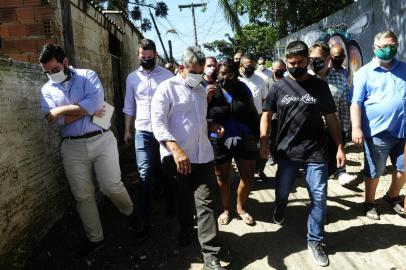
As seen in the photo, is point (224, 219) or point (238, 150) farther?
point (224, 219)

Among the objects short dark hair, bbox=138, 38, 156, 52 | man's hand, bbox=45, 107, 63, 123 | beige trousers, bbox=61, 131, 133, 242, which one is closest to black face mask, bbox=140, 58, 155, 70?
short dark hair, bbox=138, 38, 156, 52

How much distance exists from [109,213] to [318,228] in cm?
253

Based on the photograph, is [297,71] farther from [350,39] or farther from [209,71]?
[350,39]

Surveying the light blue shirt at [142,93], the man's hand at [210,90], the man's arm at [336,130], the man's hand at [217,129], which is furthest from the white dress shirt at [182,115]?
the man's arm at [336,130]

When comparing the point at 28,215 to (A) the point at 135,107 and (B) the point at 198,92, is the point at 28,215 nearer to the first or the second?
(A) the point at 135,107

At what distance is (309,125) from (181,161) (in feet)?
4.09

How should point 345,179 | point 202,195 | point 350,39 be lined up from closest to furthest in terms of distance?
1. point 202,195
2. point 345,179
3. point 350,39

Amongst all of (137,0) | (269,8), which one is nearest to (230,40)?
(137,0)

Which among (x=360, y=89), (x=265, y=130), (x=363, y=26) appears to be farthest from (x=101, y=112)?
(x=363, y=26)

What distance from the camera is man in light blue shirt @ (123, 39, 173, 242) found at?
153 inches

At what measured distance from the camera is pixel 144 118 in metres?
3.99

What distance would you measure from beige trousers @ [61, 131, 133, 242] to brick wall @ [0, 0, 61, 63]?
1723mm

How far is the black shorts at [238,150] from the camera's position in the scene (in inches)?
156

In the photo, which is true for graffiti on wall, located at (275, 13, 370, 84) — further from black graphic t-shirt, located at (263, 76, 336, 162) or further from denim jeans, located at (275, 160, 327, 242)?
denim jeans, located at (275, 160, 327, 242)
